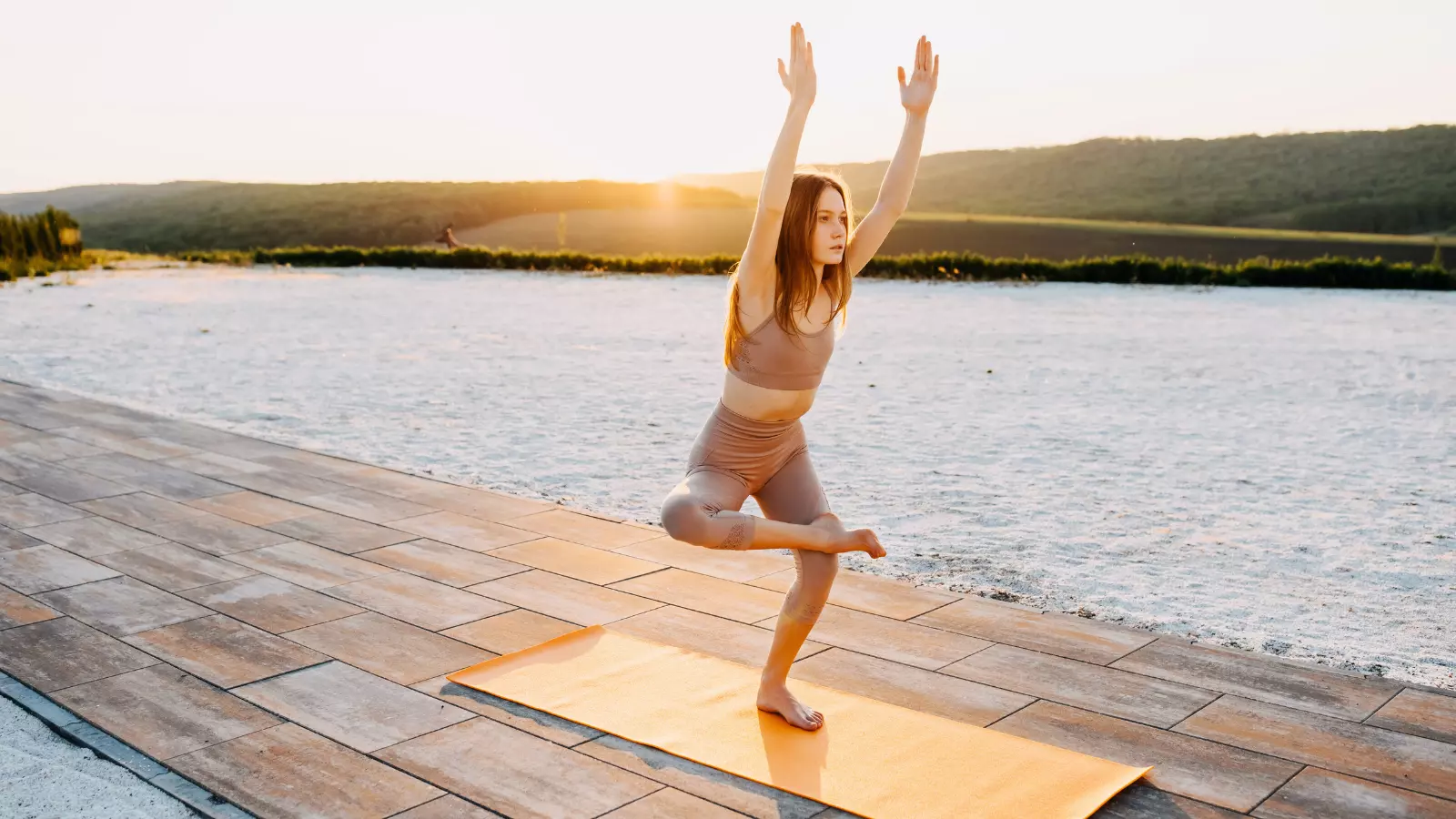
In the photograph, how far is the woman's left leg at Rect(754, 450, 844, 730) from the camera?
298 centimetres

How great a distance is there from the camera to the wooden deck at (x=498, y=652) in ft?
8.98

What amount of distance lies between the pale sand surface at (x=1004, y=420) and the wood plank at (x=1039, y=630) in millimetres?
196

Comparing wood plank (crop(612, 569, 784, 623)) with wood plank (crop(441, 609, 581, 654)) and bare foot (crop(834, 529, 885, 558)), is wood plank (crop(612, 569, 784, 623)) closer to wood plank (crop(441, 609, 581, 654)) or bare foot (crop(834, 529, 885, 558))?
wood plank (crop(441, 609, 581, 654))

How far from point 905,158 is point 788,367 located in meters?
0.65

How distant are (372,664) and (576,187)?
56.8m

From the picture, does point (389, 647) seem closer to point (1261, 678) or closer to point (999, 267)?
point (1261, 678)

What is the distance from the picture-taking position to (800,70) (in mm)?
2736

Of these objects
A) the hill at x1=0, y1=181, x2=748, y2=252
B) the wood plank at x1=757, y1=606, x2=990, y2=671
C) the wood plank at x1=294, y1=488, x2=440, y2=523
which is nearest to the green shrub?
the wood plank at x1=294, y1=488, x2=440, y2=523

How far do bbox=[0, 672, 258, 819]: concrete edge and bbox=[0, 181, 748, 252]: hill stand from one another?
48432mm

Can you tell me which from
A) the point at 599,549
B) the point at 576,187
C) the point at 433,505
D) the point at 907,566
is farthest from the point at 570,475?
the point at 576,187

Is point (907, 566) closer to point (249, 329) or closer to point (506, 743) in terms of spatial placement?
point (506, 743)

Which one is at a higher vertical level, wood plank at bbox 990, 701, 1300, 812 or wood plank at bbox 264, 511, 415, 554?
wood plank at bbox 264, 511, 415, 554

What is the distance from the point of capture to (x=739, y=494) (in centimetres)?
296

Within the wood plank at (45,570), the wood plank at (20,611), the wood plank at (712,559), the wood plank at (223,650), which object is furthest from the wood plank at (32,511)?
the wood plank at (712,559)
